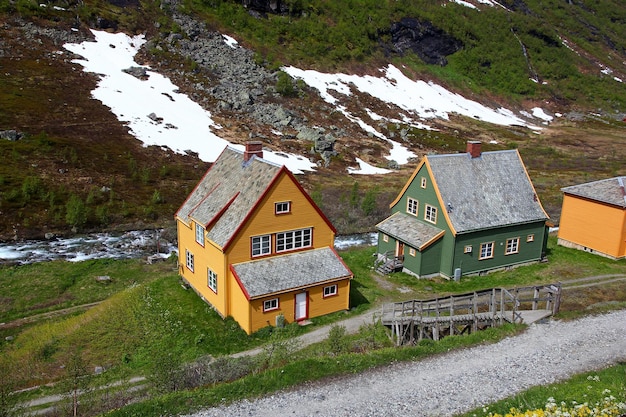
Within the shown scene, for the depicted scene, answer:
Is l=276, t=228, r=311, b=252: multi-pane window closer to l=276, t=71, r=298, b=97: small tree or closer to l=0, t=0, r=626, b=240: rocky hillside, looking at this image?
l=0, t=0, r=626, b=240: rocky hillside

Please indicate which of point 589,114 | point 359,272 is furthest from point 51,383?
point 589,114

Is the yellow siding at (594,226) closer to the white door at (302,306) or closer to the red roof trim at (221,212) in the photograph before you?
the white door at (302,306)

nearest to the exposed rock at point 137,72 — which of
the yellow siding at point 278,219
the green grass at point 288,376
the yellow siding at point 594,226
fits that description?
the yellow siding at point 278,219

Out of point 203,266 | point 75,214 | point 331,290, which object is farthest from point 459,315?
point 75,214

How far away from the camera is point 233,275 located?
27.1 m

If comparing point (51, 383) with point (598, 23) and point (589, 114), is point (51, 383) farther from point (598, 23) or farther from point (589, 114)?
point (598, 23)

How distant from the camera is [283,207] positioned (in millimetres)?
28531

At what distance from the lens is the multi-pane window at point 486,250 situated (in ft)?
117

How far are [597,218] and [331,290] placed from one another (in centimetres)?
2260

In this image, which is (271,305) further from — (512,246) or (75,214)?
(75,214)

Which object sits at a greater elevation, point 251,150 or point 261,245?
point 251,150

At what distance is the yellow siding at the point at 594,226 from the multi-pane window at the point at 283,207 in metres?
24.1

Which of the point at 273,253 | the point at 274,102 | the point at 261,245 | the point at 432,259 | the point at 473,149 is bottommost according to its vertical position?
the point at 432,259

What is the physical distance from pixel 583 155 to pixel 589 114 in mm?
42608
